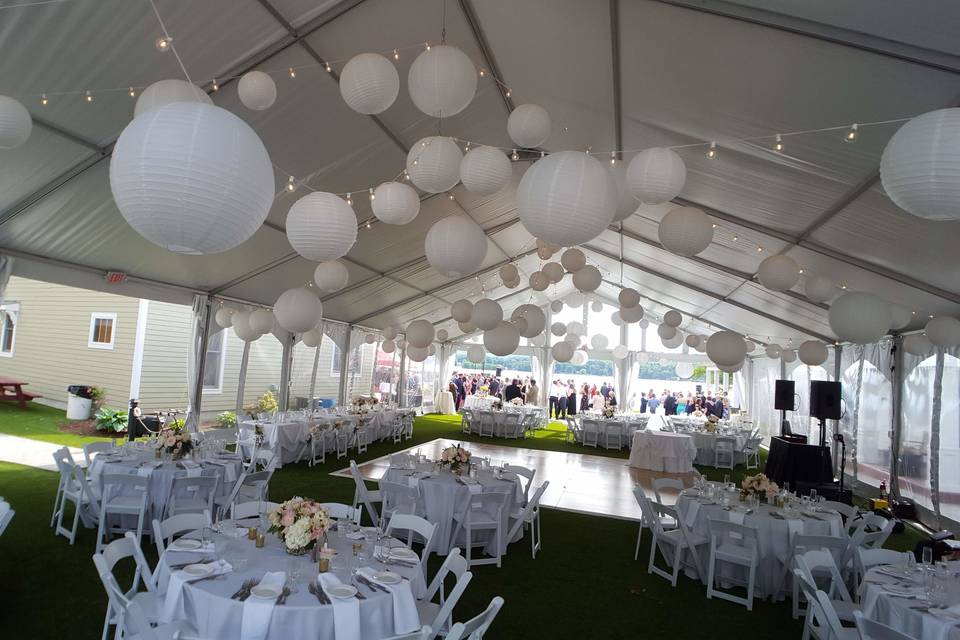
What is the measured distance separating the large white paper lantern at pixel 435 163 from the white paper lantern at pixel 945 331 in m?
6.42

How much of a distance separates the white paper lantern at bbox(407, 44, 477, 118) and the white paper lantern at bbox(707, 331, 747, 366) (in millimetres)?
4982

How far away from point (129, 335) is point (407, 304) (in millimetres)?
7178

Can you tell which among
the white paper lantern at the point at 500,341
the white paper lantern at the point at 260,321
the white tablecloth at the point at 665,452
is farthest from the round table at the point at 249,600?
the white tablecloth at the point at 665,452

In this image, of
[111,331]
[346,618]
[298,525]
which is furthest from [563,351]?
[346,618]

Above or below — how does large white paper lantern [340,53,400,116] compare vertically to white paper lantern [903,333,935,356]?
above

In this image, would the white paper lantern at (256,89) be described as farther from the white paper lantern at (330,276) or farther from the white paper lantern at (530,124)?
the white paper lantern at (330,276)

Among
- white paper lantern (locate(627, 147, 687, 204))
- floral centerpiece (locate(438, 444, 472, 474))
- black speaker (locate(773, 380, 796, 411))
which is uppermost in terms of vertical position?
white paper lantern (locate(627, 147, 687, 204))

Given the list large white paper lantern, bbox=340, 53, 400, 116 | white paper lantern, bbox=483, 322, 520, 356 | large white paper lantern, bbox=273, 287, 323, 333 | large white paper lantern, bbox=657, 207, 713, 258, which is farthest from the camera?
white paper lantern, bbox=483, 322, 520, 356

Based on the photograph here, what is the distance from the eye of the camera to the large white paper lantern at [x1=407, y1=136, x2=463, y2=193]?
462cm

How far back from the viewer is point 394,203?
4.93 meters

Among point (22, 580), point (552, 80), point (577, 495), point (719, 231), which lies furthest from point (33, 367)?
point (719, 231)

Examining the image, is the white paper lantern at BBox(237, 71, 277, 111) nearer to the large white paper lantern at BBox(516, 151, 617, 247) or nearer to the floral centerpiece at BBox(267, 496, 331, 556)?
the large white paper lantern at BBox(516, 151, 617, 247)

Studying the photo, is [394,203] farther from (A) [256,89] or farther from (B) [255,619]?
(B) [255,619]

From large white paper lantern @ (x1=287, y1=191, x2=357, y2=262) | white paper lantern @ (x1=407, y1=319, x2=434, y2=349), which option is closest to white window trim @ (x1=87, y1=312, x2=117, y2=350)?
white paper lantern @ (x1=407, y1=319, x2=434, y2=349)
